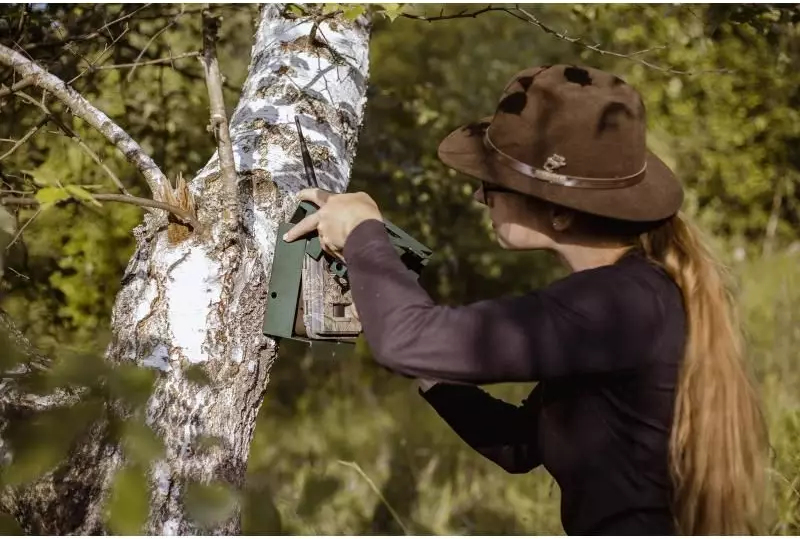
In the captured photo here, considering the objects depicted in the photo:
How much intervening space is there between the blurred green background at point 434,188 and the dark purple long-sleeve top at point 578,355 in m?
2.25

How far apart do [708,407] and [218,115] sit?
1.07 meters

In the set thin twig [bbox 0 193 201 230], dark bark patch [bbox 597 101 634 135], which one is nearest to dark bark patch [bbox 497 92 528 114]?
dark bark patch [bbox 597 101 634 135]

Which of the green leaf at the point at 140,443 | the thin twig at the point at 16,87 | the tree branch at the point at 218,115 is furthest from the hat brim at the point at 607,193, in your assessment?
the thin twig at the point at 16,87

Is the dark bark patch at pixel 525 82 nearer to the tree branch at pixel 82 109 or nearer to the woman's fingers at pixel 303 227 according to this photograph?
the woman's fingers at pixel 303 227

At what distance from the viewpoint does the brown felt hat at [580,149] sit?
5.10ft

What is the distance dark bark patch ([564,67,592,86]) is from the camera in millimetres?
1599

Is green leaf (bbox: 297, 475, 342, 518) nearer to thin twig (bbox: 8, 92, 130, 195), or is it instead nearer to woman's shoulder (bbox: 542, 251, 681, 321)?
woman's shoulder (bbox: 542, 251, 681, 321)

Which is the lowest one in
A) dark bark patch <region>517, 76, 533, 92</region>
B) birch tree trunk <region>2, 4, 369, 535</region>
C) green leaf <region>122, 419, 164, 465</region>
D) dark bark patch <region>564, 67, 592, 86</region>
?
birch tree trunk <region>2, 4, 369, 535</region>

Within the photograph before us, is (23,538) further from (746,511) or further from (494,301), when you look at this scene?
(746,511)

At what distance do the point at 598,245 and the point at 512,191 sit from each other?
0.18m

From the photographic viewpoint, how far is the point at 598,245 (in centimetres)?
165

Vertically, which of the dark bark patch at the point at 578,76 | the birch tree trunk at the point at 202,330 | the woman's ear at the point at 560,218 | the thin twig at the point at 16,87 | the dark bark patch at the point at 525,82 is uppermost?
the dark bark patch at the point at 578,76

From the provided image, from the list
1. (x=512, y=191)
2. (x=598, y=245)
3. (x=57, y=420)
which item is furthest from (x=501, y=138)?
(x=57, y=420)

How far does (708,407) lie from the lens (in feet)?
5.09
